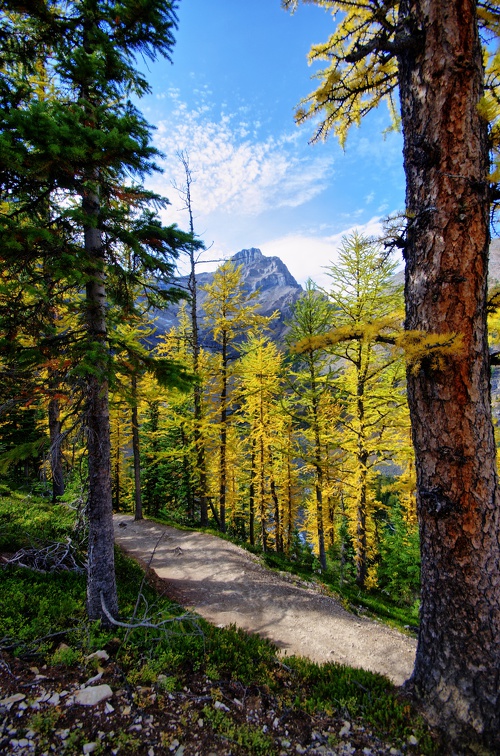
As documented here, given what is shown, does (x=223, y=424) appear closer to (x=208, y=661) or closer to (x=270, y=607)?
(x=270, y=607)

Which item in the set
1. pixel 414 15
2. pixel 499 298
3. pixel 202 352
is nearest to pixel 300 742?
pixel 499 298

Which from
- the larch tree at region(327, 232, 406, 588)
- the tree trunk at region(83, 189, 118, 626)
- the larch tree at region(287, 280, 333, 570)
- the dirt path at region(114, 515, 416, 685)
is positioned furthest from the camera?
the larch tree at region(287, 280, 333, 570)

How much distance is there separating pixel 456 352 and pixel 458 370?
23 cm

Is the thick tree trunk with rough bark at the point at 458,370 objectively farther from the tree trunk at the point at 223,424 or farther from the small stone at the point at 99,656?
the tree trunk at the point at 223,424

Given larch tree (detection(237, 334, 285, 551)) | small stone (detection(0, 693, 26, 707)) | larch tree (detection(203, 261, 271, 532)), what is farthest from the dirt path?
small stone (detection(0, 693, 26, 707))

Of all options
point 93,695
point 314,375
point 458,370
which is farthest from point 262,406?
point 458,370

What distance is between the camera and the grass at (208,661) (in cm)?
349

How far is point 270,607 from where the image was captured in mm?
8516

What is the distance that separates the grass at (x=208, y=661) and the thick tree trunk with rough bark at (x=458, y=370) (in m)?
0.89

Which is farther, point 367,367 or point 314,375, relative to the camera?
point 314,375

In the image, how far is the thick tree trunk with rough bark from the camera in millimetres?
3051

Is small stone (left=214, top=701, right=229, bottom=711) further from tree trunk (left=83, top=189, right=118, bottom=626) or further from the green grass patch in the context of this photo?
the green grass patch

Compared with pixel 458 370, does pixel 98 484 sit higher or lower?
lower

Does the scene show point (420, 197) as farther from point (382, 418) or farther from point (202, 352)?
point (202, 352)
